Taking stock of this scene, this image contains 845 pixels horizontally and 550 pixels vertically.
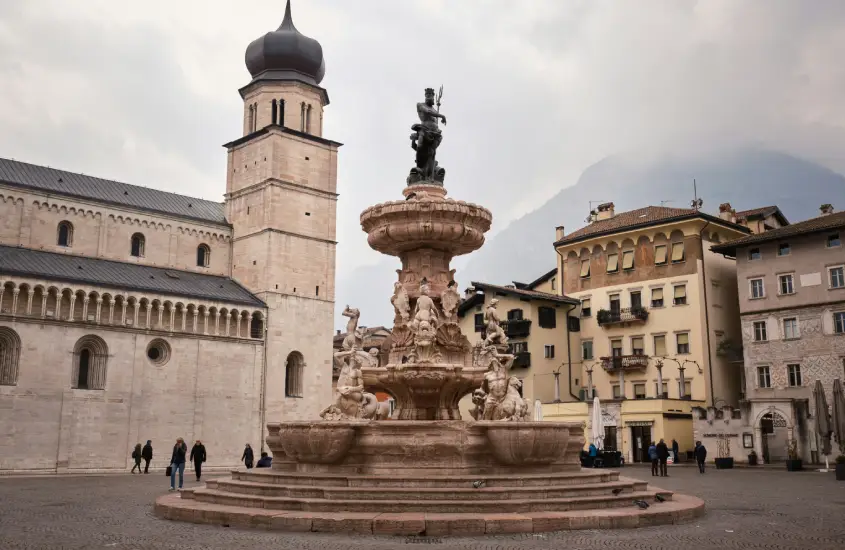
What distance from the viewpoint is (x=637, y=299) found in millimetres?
49281

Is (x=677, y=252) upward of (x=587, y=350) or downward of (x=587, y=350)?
upward

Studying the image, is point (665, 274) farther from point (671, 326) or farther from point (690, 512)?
point (690, 512)

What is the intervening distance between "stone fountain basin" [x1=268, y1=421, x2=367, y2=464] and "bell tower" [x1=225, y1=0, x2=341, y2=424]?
40064mm

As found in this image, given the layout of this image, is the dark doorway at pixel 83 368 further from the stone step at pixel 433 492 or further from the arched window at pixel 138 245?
the stone step at pixel 433 492

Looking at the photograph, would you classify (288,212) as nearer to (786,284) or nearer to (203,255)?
(203,255)

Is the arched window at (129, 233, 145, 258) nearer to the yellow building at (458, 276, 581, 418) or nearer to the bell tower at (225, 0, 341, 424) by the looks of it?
the bell tower at (225, 0, 341, 424)

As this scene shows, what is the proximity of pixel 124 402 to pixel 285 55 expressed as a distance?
92.5ft

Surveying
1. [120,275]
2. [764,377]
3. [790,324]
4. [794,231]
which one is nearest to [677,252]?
[794,231]

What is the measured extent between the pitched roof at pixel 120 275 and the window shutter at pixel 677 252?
26269 millimetres

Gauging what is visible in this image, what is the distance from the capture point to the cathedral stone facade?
44.1m

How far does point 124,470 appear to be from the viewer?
45.4 m

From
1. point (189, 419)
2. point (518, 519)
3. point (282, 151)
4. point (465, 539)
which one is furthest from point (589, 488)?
point (282, 151)

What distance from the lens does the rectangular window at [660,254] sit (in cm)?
4828

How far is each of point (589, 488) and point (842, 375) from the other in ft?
101
